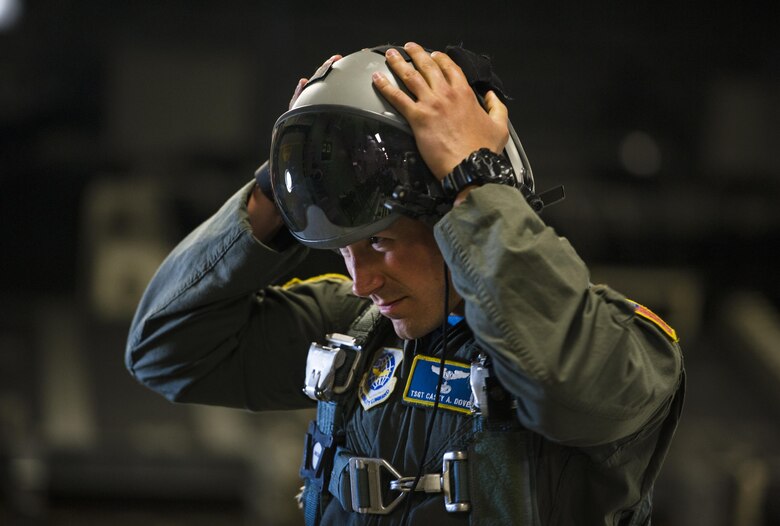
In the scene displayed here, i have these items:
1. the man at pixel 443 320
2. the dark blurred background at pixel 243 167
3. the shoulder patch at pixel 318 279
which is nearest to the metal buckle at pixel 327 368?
the man at pixel 443 320

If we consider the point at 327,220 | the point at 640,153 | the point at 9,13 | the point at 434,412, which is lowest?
the point at 640,153

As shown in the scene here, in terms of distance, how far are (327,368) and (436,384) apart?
0.54ft

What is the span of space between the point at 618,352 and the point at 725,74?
369 centimetres

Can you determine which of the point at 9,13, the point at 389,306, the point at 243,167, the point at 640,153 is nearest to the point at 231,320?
the point at 389,306

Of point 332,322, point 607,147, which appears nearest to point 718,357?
point 607,147

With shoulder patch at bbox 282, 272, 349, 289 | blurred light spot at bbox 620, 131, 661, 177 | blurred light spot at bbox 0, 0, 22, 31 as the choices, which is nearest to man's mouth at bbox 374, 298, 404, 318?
shoulder patch at bbox 282, 272, 349, 289

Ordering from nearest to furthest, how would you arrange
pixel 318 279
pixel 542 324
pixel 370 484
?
pixel 542 324 < pixel 370 484 < pixel 318 279

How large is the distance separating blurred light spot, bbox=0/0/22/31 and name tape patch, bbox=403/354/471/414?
12.0 ft

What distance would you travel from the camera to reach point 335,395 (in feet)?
4.28

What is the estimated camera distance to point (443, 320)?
4.04 ft

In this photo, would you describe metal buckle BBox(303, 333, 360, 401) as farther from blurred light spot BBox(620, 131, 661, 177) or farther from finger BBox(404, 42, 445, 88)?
blurred light spot BBox(620, 131, 661, 177)

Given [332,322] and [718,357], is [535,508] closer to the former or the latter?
[332,322]

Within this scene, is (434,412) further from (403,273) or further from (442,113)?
(442,113)

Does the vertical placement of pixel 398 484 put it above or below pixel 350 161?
below
